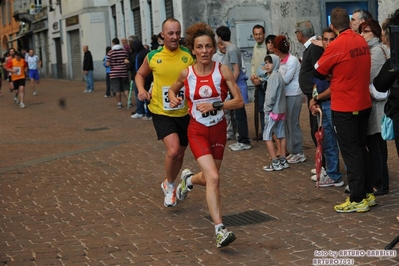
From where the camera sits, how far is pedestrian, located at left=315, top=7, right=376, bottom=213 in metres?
7.95

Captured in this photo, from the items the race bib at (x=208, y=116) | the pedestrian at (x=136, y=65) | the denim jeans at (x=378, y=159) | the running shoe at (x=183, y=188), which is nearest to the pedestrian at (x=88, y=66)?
the pedestrian at (x=136, y=65)

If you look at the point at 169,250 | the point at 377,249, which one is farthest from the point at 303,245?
the point at 169,250

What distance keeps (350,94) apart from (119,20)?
27486 mm

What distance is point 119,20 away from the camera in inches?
1367

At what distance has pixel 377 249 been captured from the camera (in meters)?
6.49

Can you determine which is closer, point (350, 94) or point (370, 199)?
point (350, 94)

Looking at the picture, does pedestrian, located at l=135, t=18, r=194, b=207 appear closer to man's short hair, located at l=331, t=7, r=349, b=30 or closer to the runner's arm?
the runner's arm

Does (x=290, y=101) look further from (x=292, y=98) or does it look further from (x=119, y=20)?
(x=119, y=20)

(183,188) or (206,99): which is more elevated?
(206,99)

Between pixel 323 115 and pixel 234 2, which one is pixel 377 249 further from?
pixel 234 2

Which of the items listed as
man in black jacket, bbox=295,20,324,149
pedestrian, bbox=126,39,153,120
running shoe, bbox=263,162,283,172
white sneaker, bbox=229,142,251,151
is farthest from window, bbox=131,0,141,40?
man in black jacket, bbox=295,20,324,149

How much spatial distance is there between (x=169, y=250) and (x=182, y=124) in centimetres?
201

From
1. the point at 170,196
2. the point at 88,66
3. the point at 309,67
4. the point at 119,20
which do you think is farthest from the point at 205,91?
the point at 119,20

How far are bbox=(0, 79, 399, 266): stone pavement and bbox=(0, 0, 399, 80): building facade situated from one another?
18.2ft
